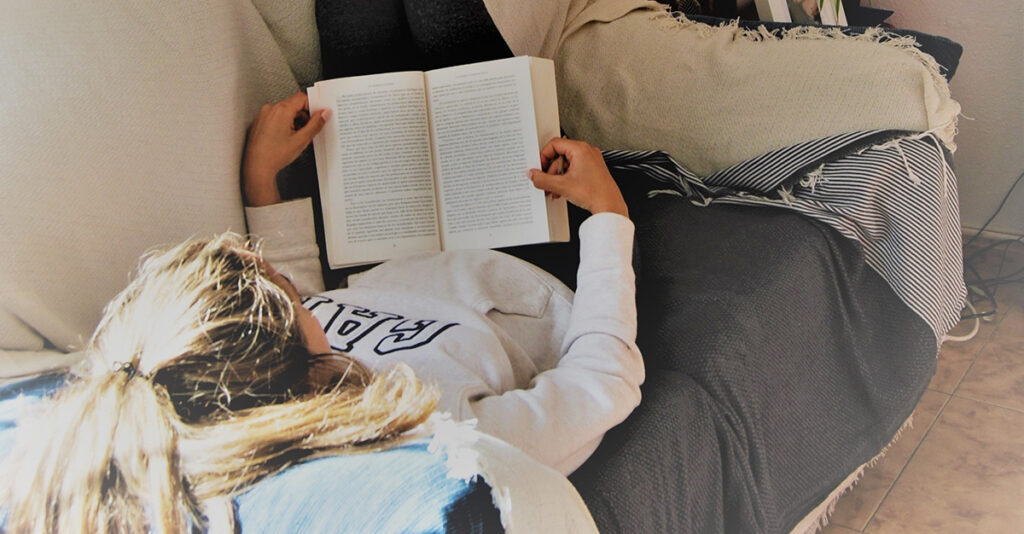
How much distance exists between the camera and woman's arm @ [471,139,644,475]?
Result: 628mm

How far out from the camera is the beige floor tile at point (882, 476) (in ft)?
3.73

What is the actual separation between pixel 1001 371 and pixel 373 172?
1.10 m

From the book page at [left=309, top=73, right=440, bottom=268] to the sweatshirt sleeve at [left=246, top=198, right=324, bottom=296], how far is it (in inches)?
1.5

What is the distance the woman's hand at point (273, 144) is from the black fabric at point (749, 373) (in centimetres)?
42

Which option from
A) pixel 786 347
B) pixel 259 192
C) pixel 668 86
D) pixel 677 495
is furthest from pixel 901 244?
pixel 259 192

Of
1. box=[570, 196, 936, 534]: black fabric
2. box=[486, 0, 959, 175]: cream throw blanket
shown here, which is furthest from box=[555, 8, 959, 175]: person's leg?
box=[570, 196, 936, 534]: black fabric

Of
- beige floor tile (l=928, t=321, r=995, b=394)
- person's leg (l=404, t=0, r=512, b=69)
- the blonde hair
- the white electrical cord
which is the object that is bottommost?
beige floor tile (l=928, t=321, r=995, b=394)

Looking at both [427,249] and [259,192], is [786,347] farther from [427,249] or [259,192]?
[259,192]

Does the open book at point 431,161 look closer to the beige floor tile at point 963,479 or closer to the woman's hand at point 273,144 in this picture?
the woman's hand at point 273,144

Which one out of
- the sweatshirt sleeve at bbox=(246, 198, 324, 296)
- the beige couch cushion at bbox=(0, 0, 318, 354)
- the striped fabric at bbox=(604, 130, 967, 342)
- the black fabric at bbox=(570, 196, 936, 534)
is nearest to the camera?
the beige couch cushion at bbox=(0, 0, 318, 354)

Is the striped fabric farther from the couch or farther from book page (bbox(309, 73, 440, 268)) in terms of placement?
book page (bbox(309, 73, 440, 268))

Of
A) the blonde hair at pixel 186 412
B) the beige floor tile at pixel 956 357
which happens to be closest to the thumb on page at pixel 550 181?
the blonde hair at pixel 186 412

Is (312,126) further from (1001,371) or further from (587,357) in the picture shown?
(1001,371)

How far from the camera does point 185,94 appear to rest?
79 cm
